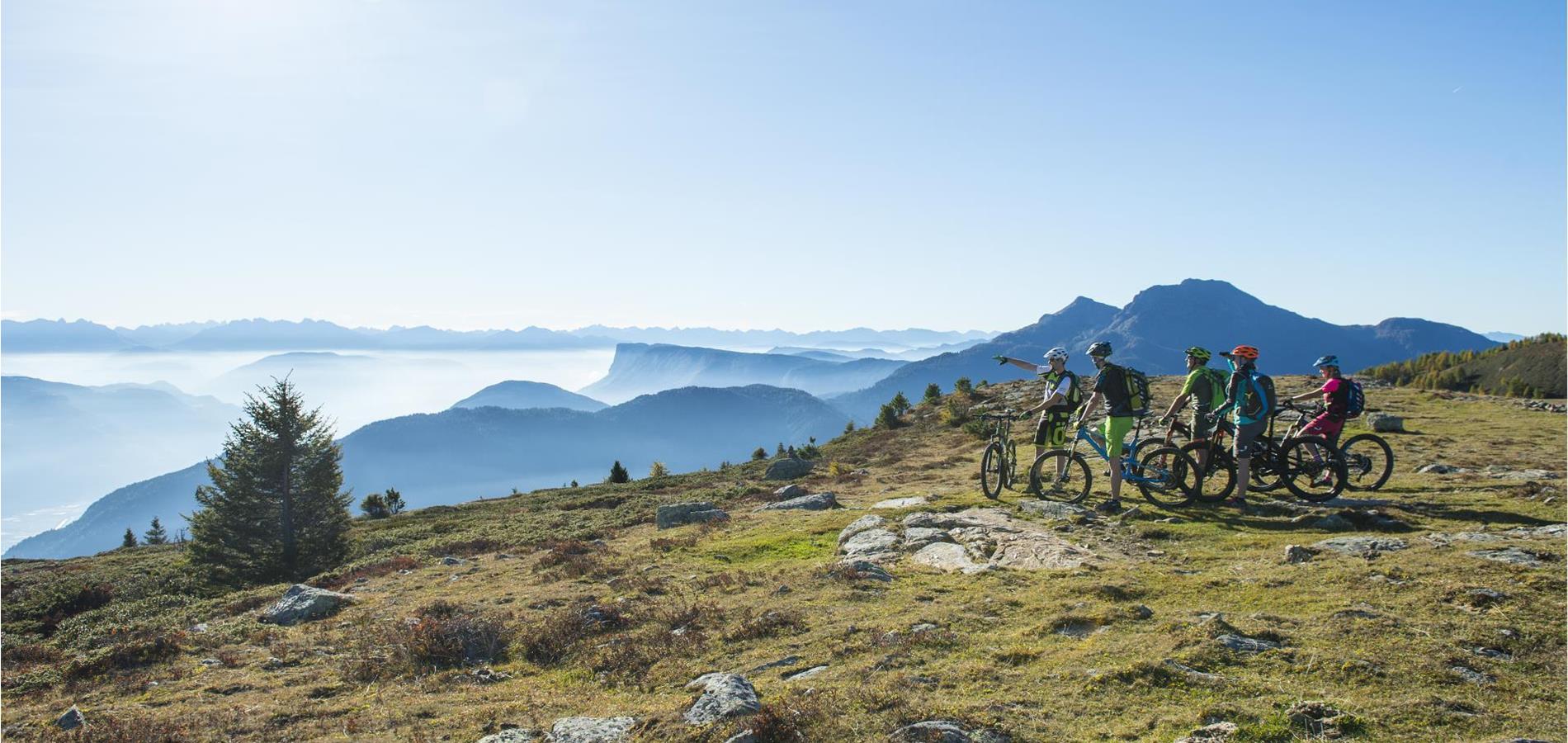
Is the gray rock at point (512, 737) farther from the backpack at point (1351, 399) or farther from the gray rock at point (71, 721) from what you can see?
the backpack at point (1351, 399)

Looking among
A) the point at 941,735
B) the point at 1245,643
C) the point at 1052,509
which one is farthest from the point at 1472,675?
the point at 1052,509

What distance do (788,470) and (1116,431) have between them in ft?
59.2

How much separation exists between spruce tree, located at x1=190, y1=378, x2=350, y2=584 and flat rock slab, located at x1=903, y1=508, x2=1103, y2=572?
704 inches

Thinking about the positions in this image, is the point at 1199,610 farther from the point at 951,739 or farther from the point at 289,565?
the point at 289,565

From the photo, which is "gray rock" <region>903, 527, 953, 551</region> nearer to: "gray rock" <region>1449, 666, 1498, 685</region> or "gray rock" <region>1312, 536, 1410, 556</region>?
"gray rock" <region>1312, 536, 1410, 556</region>

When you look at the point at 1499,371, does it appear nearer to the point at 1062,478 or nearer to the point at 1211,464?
the point at 1211,464

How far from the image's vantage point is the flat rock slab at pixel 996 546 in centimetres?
1077

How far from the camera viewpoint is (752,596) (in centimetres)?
1049

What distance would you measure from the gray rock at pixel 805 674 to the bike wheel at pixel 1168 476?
922 cm

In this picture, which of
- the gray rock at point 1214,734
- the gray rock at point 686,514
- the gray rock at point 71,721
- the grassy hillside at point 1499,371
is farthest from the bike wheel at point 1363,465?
the grassy hillside at point 1499,371

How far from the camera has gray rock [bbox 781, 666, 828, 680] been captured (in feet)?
22.8

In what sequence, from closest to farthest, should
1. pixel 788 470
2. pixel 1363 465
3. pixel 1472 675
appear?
pixel 1472 675 → pixel 1363 465 → pixel 788 470

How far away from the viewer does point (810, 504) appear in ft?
64.4

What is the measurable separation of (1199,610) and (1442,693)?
2.30 meters
